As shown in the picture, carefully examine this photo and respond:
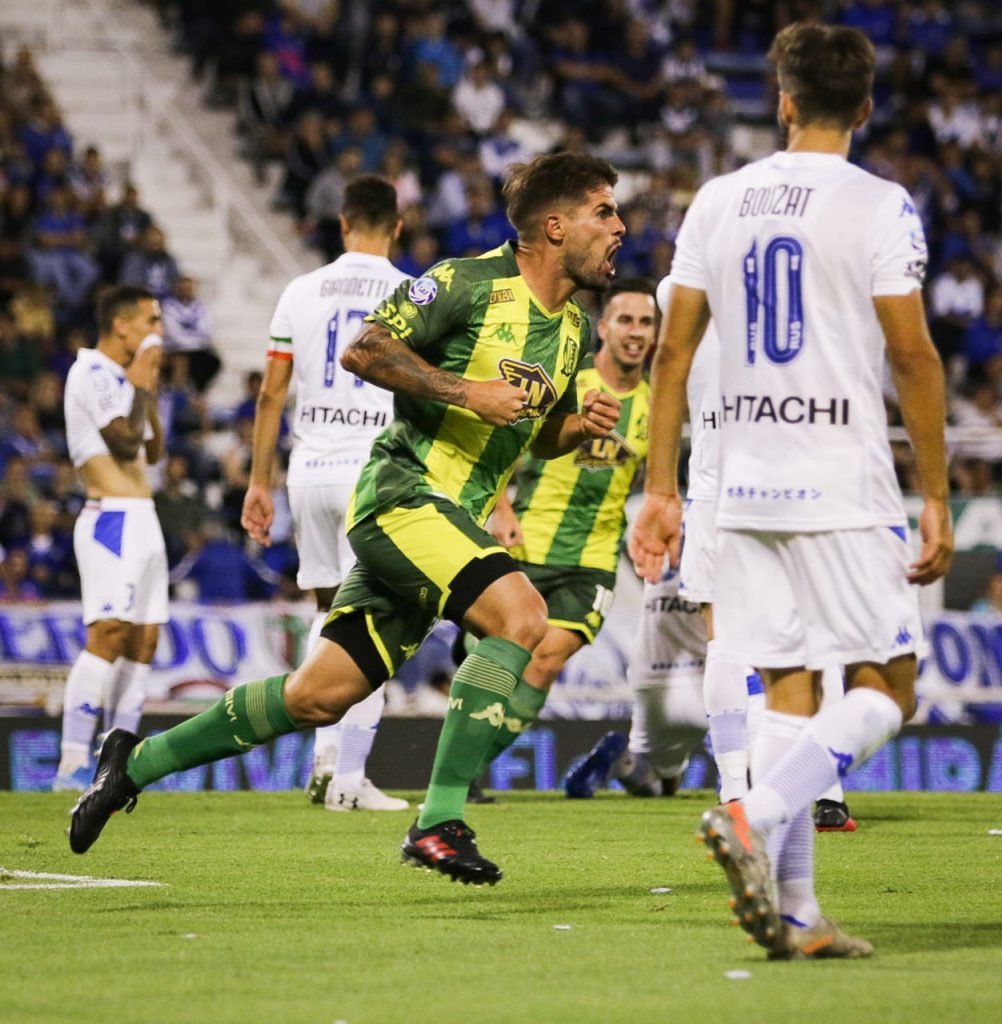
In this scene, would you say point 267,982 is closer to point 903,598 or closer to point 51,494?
point 903,598

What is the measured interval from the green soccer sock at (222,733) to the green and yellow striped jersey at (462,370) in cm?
63

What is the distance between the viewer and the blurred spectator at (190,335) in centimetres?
1909

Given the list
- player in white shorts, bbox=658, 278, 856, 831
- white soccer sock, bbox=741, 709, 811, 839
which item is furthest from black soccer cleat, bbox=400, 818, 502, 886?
player in white shorts, bbox=658, 278, 856, 831

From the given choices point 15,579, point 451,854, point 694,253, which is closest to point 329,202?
point 15,579

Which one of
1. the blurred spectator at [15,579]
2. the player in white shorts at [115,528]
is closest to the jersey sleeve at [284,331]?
the player in white shorts at [115,528]

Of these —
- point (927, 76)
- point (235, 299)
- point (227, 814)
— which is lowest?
point (227, 814)

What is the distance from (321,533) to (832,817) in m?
2.87

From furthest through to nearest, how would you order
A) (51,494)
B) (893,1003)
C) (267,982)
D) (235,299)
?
(235,299) < (51,494) < (267,982) < (893,1003)

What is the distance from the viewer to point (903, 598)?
5.24 meters

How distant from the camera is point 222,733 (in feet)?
21.9

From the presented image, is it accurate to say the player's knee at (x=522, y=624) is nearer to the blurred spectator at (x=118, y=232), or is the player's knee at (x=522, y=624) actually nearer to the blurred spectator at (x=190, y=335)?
the blurred spectator at (x=190, y=335)

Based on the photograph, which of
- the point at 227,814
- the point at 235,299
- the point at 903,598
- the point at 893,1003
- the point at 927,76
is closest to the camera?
the point at 893,1003

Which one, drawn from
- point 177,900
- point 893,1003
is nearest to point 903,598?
point 893,1003

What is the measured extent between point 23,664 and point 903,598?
10.3 meters
